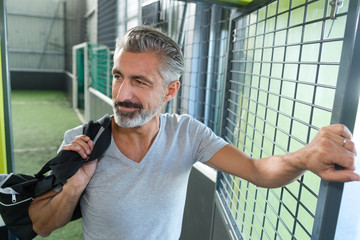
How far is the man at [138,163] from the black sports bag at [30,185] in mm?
31

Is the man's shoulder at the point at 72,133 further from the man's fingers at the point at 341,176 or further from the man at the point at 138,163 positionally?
the man's fingers at the point at 341,176

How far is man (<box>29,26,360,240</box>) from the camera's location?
106 centimetres

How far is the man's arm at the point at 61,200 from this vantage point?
103 centimetres

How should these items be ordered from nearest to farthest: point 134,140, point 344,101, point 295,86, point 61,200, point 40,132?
point 344,101 < point 295,86 < point 61,200 < point 134,140 < point 40,132

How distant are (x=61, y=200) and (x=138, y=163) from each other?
31 centimetres

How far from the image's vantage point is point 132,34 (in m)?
1.11

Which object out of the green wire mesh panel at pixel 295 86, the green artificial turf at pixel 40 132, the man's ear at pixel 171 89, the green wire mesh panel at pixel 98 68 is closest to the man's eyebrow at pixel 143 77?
the man's ear at pixel 171 89

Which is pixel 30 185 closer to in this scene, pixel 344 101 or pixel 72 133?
pixel 72 133

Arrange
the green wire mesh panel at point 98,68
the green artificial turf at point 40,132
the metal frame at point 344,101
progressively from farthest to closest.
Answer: the green wire mesh panel at point 98,68 → the green artificial turf at point 40,132 → the metal frame at point 344,101

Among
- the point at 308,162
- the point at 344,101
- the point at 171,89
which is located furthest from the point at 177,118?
the point at 344,101

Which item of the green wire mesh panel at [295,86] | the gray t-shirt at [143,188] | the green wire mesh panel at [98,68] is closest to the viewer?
the green wire mesh panel at [295,86]

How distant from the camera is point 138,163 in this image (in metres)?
1.12

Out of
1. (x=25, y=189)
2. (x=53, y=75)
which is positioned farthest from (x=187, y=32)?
(x=53, y=75)

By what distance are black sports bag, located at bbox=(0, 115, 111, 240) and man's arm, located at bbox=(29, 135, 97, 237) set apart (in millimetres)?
25
